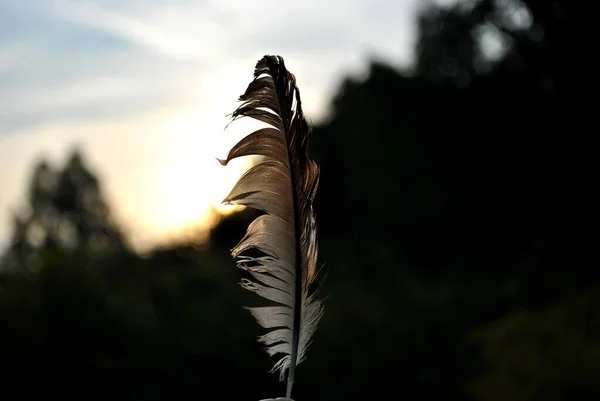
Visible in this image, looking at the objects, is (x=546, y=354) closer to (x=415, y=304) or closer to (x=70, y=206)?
(x=415, y=304)

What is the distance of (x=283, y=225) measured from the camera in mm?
2422

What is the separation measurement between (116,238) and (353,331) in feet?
107

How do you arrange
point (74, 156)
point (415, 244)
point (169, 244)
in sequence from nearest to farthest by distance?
1. point (169, 244)
2. point (415, 244)
3. point (74, 156)

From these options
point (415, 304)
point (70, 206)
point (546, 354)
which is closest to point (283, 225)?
point (546, 354)

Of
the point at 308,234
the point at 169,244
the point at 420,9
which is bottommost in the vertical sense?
the point at 308,234

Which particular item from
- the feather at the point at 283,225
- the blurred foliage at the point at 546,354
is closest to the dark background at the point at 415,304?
the blurred foliage at the point at 546,354

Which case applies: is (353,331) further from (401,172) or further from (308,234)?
(401,172)

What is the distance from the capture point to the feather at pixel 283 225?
90.1 inches

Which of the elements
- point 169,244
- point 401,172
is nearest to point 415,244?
point 401,172

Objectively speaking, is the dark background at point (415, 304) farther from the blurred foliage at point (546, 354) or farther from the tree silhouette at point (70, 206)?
the tree silhouette at point (70, 206)

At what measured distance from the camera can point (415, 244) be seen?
104 ft

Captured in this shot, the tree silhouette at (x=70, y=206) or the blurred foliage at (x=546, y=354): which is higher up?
the tree silhouette at (x=70, y=206)

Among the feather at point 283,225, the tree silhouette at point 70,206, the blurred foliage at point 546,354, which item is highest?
the tree silhouette at point 70,206

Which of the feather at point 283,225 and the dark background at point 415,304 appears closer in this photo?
the feather at point 283,225
